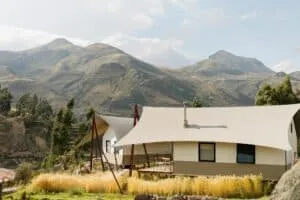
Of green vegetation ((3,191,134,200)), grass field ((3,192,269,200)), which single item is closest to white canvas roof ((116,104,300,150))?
grass field ((3,192,269,200))

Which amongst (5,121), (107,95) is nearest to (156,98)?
(107,95)

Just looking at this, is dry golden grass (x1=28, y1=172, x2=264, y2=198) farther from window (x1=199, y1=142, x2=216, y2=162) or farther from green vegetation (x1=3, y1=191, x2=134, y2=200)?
window (x1=199, y1=142, x2=216, y2=162)

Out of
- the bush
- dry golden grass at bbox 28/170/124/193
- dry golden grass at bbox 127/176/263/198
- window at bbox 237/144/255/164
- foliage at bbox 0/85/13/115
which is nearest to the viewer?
dry golden grass at bbox 127/176/263/198

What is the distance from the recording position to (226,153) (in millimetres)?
26188

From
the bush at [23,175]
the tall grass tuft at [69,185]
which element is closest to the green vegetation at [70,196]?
the tall grass tuft at [69,185]

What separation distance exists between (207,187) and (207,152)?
512cm

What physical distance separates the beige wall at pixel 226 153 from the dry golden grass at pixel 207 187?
327 centimetres

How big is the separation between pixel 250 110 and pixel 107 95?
16732 centimetres

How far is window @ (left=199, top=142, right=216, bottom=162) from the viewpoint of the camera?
26.6 metres

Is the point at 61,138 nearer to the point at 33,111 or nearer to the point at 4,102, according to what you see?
the point at 33,111

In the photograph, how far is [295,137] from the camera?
29.3m

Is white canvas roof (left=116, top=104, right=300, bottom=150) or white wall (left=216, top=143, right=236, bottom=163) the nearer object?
white canvas roof (left=116, top=104, right=300, bottom=150)

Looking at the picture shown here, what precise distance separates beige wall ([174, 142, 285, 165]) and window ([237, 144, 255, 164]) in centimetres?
22

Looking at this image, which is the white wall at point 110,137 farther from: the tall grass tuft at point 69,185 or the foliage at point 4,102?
the foliage at point 4,102
